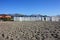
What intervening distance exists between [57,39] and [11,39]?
4.29m

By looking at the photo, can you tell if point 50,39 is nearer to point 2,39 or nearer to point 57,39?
point 57,39

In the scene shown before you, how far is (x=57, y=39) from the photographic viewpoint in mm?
14750

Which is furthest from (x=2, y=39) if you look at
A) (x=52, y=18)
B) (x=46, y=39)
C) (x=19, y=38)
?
(x=52, y=18)

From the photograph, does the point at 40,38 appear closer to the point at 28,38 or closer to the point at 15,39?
the point at 28,38

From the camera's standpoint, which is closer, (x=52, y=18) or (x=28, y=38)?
(x=28, y=38)

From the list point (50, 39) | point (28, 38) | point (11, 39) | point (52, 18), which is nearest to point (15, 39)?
point (11, 39)

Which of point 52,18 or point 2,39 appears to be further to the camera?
point 52,18

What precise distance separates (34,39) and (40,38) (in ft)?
1.98

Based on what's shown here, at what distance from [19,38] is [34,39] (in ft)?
4.83

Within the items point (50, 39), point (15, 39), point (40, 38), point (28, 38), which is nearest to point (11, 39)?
point (15, 39)

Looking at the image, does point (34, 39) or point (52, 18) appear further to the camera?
point (52, 18)

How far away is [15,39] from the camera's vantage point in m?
14.9

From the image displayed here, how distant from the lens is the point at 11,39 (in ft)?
49.1

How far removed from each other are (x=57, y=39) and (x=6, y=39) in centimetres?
474
